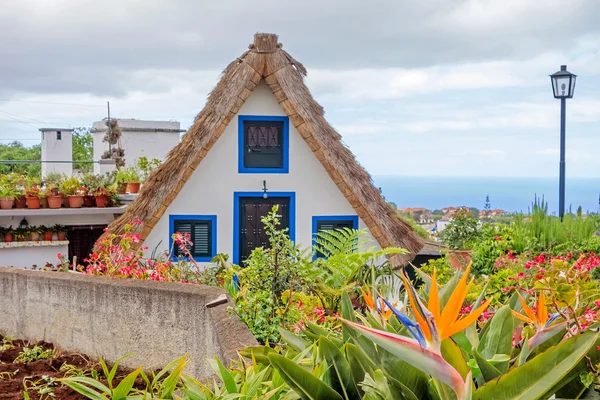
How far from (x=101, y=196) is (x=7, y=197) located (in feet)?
5.70

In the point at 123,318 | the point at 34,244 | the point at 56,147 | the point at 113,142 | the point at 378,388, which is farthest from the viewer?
the point at 56,147

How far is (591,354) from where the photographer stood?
271 centimetres

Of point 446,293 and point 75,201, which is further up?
point 75,201

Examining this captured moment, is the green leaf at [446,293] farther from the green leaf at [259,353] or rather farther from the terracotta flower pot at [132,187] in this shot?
the terracotta flower pot at [132,187]

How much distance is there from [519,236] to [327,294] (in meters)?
4.98

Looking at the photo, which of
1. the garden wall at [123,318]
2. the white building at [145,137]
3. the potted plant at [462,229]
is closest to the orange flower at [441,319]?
the garden wall at [123,318]

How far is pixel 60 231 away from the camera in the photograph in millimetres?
14594

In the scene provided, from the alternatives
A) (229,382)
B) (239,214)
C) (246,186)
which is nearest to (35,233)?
(239,214)

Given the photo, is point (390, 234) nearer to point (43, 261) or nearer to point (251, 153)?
point (251, 153)

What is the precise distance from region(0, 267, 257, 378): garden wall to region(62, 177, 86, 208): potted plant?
6.56 m

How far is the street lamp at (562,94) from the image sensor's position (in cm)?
1218

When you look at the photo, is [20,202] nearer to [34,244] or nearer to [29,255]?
[34,244]

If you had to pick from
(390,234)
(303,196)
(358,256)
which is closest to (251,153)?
(303,196)

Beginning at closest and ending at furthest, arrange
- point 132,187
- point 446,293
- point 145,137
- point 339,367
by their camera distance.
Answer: point 339,367
point 446,293
point 132,187
point 145,137
